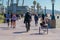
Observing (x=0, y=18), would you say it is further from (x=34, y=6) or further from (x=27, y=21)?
(x=34, y=6)

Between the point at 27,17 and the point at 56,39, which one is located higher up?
the point at 27,17

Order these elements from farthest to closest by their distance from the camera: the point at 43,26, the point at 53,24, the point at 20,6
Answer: the point at 20,6 < the point at 53,24 < the point at 43,26

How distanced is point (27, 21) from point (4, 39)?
20.7ft

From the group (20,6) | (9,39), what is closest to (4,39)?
(9,39)

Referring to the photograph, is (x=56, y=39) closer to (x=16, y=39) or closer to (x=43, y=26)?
(x=16, y=39)

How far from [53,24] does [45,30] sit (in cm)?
728

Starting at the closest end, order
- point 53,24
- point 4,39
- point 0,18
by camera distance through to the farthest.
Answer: point 4,39 → point 53,24 → point 0,18

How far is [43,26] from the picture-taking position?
820 inches

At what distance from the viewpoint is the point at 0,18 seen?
47188 mm

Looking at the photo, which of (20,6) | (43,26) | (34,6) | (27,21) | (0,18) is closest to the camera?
(43,26)

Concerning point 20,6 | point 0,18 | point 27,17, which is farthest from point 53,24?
point 20,6

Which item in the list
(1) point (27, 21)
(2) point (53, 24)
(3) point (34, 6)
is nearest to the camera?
(1) point (27, 21)

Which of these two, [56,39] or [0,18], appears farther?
[0,18]

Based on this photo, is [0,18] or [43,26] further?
[0,18]
